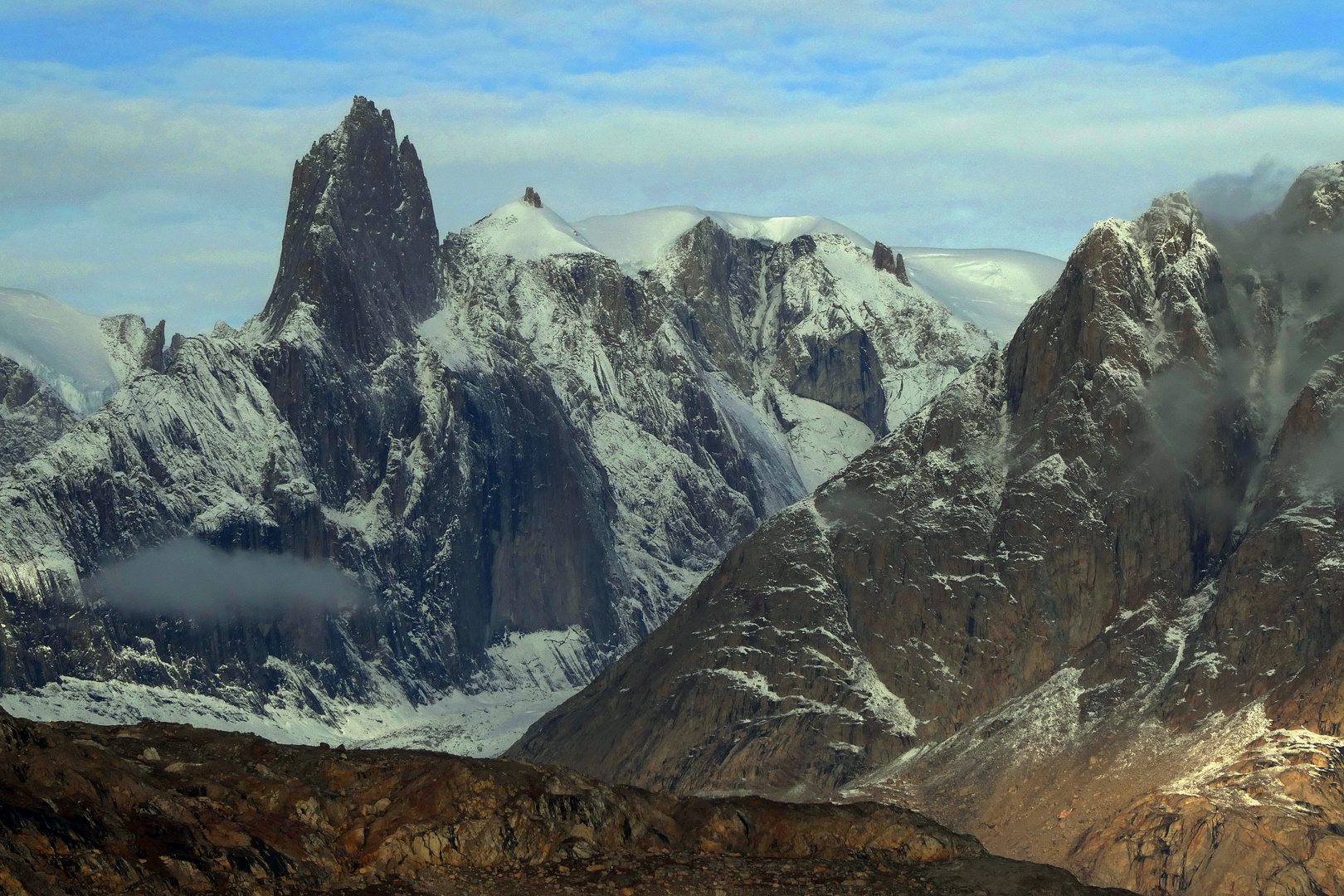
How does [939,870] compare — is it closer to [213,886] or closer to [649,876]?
[649,876]

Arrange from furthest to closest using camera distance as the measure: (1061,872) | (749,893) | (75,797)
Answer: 1. (1061,872)
2. (749,893)
3. (75,797)

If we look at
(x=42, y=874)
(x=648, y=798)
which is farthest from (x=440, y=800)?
(x=42, y=874)

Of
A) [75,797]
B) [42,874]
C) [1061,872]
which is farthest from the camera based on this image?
[1061,872]

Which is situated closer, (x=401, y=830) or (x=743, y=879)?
(x=401, y=830)

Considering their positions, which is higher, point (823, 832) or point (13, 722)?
point (13, 722)

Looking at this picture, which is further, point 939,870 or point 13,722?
point 939,870

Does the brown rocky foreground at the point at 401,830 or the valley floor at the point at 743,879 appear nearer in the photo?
the brown rocky foreground at the point at 401,830

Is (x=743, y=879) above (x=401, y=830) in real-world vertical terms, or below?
below

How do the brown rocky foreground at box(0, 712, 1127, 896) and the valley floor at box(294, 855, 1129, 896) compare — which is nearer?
the brown rocky foreground at box(0, 712, 1127, 896)
